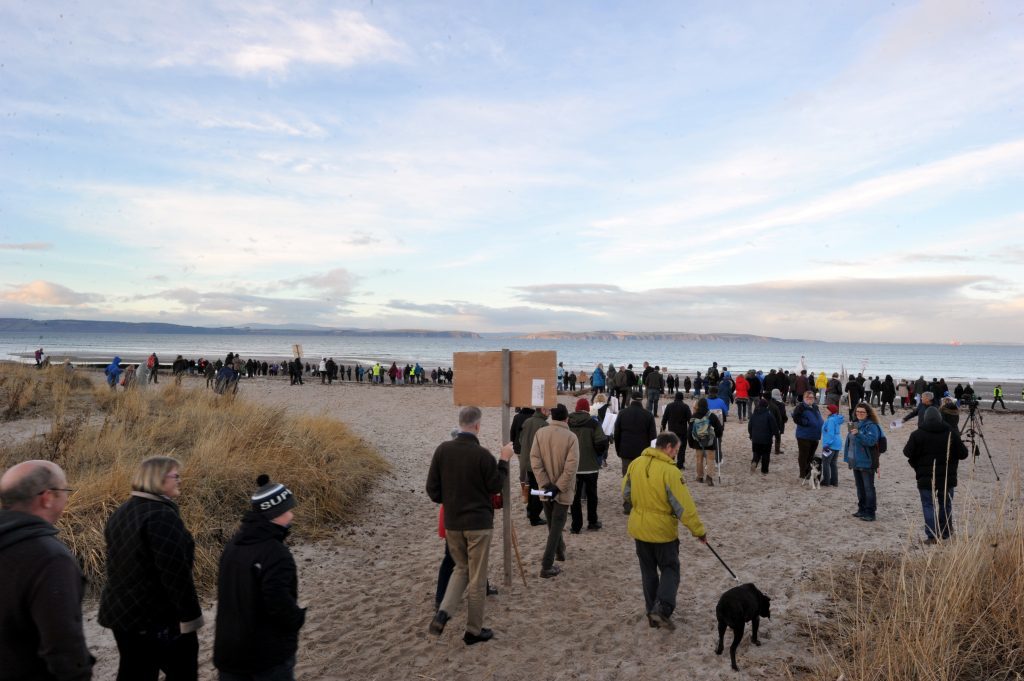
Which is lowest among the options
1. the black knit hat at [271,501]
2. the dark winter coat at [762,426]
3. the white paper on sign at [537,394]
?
the dark winter coat at [762,426]

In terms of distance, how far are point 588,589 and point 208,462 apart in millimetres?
4979

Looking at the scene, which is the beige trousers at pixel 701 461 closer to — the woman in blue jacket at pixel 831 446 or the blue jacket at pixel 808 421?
the blue jacket at pixel 808 421

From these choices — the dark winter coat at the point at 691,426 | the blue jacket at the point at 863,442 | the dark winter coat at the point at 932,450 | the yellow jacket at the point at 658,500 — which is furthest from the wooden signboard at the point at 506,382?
the dark winter coat at the point at 691,426

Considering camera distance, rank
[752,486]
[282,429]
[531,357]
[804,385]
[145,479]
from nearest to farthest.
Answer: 1. [145,479]
2. [531,357]
3. [282,429]
4. [752,486]
5. [804,385]

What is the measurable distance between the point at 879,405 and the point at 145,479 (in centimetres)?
2662

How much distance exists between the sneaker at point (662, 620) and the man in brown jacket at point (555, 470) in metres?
1.44

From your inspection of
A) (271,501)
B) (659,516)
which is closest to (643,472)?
(659,516)

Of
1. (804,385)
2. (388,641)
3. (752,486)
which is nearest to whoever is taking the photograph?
(388,641)

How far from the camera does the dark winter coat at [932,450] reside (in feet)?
24.2

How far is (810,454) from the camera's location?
36.7 ft

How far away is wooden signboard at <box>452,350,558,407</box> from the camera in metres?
6.14

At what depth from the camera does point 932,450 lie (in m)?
7.43

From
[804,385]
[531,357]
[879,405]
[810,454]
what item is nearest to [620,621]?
[531,357]

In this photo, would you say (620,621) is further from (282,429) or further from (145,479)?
(282,429)
